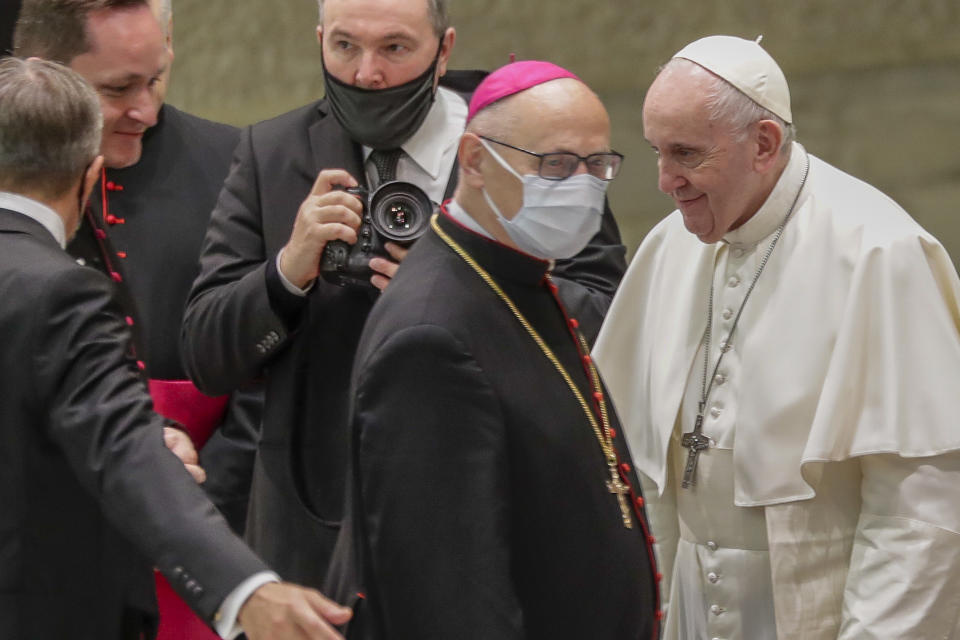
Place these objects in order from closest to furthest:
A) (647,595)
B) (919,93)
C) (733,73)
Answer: (647,595) → (733,73) → (919,93)

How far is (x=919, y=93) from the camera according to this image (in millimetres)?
4297

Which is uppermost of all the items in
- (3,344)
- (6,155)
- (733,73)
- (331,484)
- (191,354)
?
(733,73)

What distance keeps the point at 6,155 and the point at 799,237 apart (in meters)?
1.41

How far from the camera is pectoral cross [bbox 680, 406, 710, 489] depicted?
9.57 ft

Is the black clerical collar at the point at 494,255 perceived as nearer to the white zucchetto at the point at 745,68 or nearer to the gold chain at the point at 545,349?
the gold chain at the point at 545,349

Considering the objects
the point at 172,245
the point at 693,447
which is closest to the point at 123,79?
the point at 172,245

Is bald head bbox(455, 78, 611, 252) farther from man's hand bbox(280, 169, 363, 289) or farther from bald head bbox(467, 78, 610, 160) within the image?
man's hand bbox(280, 169, 363, 289)

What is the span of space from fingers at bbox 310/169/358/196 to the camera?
0.05 metres

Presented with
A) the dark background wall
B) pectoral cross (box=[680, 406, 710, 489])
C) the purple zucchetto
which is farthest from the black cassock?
the dark background wall

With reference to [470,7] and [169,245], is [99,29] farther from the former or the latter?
[470,7]

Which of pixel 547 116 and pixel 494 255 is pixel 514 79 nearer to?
pixel 547 116

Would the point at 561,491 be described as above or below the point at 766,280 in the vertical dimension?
below

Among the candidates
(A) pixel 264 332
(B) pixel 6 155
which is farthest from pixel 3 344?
(A) pixel 264 332

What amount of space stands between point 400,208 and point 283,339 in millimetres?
329
